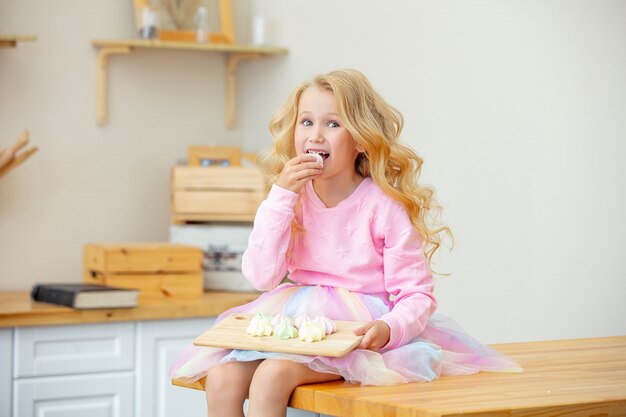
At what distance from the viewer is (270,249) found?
168 cm

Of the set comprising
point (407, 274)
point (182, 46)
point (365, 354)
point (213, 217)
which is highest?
point (182, 46)

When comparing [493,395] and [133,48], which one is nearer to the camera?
[493,395]

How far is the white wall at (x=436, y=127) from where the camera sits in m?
2.08

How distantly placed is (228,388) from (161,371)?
1264mm

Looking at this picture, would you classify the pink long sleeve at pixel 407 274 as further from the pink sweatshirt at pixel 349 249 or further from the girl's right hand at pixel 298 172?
the girl's right hand at pixel 298 172

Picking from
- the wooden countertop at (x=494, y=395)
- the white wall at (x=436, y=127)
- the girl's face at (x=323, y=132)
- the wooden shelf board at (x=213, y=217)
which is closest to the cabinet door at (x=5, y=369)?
the white wall at (x=436, y=127)

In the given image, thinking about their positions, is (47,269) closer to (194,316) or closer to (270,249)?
(194,316)

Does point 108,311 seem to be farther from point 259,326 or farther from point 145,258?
point 259,326

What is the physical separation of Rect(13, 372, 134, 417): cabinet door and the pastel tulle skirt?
1027mm

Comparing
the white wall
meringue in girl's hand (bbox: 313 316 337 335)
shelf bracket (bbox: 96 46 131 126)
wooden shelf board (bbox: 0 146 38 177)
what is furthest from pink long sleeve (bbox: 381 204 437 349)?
shelf bracket (bbox: 96 46 131 126)

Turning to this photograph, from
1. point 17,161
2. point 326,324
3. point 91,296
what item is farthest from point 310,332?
point 17,161

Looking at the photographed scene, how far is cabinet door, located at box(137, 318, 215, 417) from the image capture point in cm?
271

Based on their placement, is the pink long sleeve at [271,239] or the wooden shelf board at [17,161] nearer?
the pink long sleeve at [271,239]

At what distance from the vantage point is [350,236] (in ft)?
5.67
